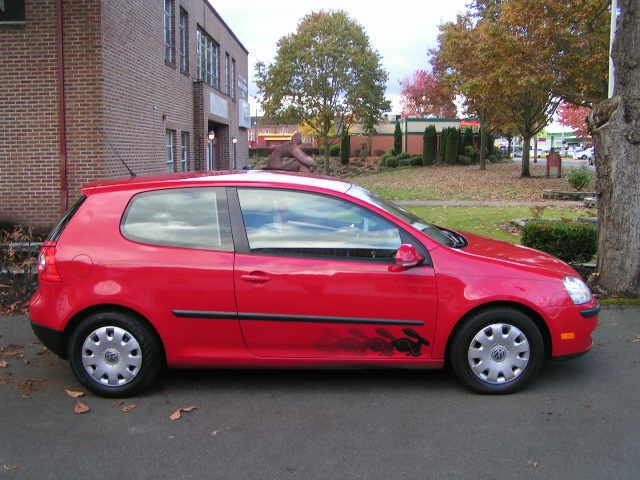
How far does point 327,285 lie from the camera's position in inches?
189

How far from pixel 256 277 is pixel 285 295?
237mm

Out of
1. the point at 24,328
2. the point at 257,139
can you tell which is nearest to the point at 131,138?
the point at 24,328

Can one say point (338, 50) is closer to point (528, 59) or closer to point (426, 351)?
point (528, 59)

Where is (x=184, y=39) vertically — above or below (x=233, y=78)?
below

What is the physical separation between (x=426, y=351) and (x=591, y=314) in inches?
48.8

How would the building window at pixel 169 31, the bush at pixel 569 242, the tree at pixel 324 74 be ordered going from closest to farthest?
1. the bush at pixel 569 242
2. the building window at pixel 169 31
3. the tree at pixel 324 74

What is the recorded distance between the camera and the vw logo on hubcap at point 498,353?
4.85 metres

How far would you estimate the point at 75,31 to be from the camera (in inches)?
475

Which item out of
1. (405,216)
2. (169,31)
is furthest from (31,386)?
(169,31)

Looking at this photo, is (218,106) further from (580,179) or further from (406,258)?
(406,258)

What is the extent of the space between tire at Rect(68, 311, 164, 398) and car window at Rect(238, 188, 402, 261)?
1014mm

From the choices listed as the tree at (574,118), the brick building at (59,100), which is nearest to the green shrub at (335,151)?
the tree at (574,118)

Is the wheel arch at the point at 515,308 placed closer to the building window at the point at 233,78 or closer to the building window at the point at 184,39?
the building window at the point at 184,39

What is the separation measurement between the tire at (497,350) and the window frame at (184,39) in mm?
17046
